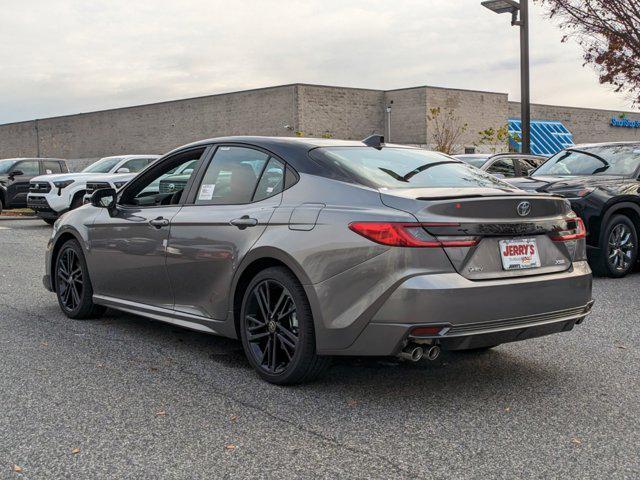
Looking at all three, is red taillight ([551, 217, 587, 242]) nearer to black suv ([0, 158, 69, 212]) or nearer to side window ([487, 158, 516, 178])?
side window ([487, 158, 516, 178])

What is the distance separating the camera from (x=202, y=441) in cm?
385

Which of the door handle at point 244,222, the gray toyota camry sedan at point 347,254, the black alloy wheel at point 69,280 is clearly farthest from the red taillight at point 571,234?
the black alloy wheel at point 69,280

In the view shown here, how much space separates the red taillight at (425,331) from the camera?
4145 mm

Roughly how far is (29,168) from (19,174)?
35 cm

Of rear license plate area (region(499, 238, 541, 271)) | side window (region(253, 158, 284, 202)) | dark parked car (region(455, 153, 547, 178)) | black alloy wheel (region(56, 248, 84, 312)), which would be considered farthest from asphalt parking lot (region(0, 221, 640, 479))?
dark parked car (region(455, 153, 547, 178))

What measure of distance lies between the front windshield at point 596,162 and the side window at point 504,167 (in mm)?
3489

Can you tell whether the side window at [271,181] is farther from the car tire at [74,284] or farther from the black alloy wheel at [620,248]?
the black alloy wheel at [620,248]

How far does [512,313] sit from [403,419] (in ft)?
2.83

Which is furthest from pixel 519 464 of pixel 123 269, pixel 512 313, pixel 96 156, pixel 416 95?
pixel 96 156

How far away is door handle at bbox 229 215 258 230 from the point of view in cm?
493

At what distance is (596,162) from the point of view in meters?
10.6

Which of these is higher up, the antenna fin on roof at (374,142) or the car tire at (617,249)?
the antenna fin on roof at (374,142)

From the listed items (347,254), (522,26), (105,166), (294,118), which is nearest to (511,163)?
(522,26)

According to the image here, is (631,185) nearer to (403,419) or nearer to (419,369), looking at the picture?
(419,369)
